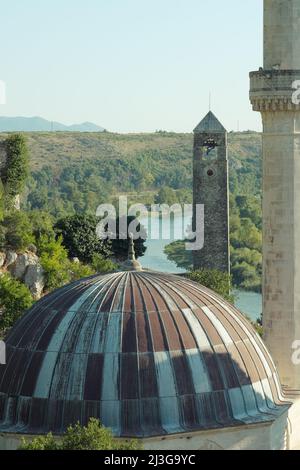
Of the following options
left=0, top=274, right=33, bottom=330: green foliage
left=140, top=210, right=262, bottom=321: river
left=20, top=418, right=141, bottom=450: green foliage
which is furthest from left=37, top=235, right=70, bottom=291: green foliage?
left=140, top=210, right=262, bottom=321: river

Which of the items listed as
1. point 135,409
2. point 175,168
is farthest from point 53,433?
point 175,168

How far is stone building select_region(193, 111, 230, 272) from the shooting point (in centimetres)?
6531

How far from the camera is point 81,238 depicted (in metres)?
64.2

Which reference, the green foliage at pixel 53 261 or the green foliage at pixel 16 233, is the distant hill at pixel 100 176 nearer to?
the green foliage at pixel 53 261

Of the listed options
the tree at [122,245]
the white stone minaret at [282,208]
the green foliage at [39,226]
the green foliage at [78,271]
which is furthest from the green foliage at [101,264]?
the white stone minaret at [282,208]

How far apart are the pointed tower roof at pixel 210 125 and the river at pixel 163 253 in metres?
27.2

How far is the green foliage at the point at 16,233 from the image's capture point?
55.7 meters

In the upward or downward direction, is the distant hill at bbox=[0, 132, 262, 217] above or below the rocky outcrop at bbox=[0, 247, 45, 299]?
above

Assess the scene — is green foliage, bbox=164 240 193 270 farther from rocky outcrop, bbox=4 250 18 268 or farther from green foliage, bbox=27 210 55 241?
rocky outcrop, bbox=4 250 18 268

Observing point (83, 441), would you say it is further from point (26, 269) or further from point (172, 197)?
point (172, 197)

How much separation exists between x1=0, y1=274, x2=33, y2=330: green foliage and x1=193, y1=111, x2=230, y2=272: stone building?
17.4 m

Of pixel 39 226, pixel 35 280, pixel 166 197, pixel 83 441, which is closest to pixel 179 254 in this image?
pixel 166 197

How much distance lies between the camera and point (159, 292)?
94.7 feet
